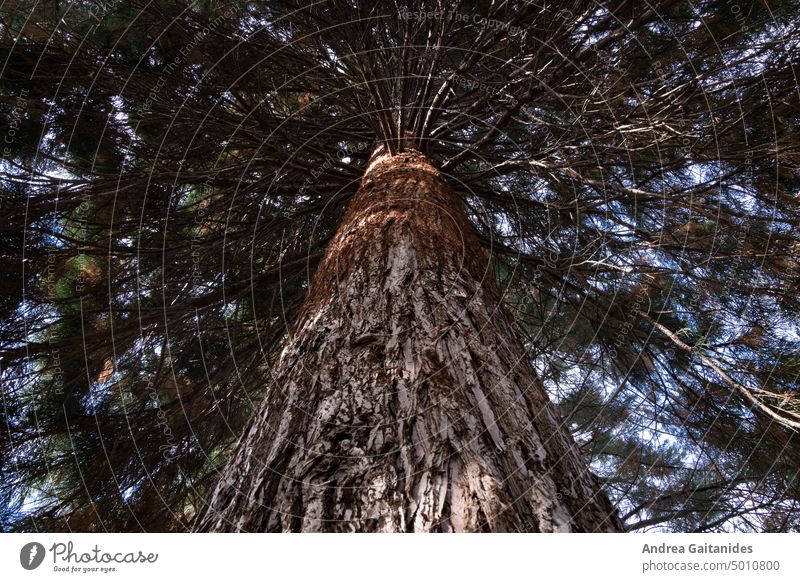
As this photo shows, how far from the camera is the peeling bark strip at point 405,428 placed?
1.08m

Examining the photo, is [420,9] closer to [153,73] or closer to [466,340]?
[153,73]
